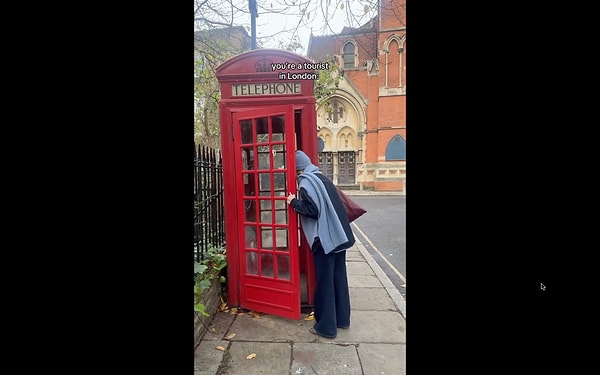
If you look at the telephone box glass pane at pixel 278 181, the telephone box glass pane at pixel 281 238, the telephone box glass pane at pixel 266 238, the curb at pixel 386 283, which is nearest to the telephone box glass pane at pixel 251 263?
the telephone box glass pane at pixel 266 238

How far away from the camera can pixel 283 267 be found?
92.8 inches

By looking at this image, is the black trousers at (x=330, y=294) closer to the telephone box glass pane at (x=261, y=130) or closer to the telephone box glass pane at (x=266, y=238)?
the telephone box glass pane at (x=266, y=238)

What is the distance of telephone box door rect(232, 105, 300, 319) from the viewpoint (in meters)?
2.23

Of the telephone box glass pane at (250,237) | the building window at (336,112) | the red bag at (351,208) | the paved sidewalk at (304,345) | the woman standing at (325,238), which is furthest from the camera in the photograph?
the building window at (336,112)

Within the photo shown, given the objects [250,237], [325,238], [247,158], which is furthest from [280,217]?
[247,158]

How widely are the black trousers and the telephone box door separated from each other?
0.72ft

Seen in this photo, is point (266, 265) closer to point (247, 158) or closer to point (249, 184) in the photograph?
point (249, 184)

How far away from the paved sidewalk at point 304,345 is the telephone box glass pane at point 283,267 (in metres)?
0.35

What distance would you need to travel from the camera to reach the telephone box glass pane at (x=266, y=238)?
237 centimetres
